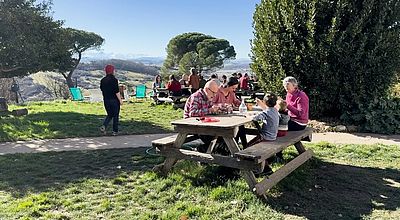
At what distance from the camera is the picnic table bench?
153 inches

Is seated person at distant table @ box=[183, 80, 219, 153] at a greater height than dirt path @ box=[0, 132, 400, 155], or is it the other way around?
seated person at distant table @ box=[183, 80, 219, 153]

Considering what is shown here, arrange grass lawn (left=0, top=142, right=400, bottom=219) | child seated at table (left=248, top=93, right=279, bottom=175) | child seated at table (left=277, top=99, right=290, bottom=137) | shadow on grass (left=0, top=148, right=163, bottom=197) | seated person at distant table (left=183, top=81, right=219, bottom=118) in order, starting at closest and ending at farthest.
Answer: grass lawn (left=0, top=142, right=400, bottom=219) → child seated at table (left=248, top=93, right=279, bottom=175) → shadow on grass (left=0, top=148, right=163, bottom=197) → child seated at table (left=277, top=99, right=290, bottom=137) → seated person at distant table (left=183, top=81, right=219, bottom=118)

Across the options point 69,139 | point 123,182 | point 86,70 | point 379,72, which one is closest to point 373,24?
point 379,72

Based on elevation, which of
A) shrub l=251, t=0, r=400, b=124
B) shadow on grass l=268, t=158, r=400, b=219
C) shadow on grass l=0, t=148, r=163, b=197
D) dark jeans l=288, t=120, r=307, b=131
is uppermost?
shrub l=251, t=0, r=400, b=124

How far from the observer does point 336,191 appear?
4.27 meters

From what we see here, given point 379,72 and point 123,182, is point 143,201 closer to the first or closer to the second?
point 123,182

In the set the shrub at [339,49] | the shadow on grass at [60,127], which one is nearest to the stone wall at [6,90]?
the shadow on grass at [60,127]

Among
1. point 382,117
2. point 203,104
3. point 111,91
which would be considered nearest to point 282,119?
point 203,104

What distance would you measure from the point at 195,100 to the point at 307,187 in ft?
6.62

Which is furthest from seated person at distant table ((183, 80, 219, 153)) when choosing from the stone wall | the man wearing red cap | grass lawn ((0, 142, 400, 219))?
the stone wall

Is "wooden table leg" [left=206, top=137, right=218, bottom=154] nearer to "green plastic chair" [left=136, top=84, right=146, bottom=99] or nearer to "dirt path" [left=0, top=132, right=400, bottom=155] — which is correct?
"dirt path" [left=0, top=132, right=400, bottom=155]

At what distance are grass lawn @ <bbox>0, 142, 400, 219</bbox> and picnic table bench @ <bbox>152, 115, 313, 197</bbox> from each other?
0.54 ft

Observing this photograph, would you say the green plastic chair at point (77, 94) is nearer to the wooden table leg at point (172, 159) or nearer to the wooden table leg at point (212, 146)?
the wooden table leg at point (172, 159)

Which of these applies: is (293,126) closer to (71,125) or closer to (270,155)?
(270,155)
